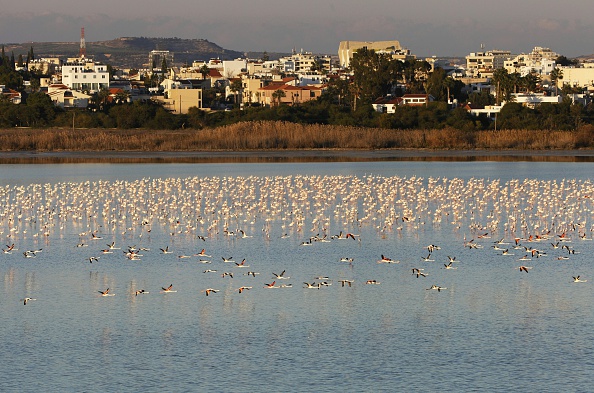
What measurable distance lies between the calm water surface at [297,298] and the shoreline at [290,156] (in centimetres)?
2801

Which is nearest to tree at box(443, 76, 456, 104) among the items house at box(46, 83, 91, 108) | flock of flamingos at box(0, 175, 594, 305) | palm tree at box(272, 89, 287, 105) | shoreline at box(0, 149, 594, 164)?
palm tree at box(272, 89, 287, 105)

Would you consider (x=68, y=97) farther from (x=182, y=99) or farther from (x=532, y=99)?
(x=532, y=99)

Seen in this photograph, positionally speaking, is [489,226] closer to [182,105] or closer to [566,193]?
[566,193]

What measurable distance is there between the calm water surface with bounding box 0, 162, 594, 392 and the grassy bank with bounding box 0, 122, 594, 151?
3782cm

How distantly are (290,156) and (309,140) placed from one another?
7.06 metres

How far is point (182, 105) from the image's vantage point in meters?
130

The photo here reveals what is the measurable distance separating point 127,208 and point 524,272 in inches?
707

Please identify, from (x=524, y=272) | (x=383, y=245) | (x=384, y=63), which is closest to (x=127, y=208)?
(x=383, y=245)

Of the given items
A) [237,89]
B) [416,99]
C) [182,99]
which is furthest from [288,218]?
[237,89]

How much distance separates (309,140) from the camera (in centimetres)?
8044

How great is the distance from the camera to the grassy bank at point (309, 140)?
80.2 m

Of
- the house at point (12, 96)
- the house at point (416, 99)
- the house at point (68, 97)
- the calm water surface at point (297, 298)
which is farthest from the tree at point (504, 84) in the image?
the calm water surface at point (297, 298)

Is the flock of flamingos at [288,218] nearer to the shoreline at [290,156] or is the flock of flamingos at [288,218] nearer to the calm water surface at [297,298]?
the calm water surface at [297,298]

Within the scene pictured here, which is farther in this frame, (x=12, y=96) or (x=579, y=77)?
(x=579, y=77)
